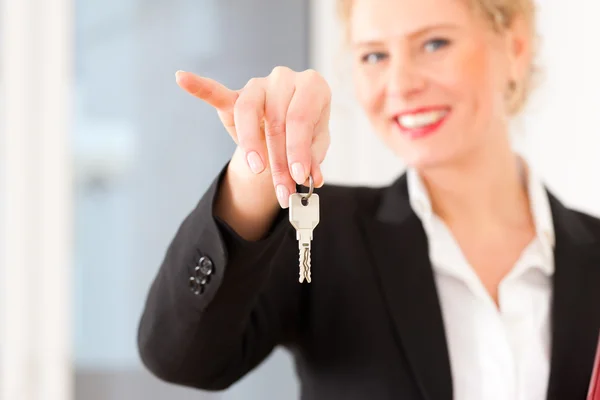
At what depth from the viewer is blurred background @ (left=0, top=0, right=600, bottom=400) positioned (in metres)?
1.40

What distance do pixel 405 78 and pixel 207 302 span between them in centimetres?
44

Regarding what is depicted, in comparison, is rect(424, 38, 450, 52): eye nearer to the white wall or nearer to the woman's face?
the woman's face

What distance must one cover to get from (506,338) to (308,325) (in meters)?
0.26

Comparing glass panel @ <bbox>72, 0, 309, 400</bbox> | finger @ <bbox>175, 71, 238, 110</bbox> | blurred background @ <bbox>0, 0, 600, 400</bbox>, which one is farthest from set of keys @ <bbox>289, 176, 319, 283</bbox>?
glass panel @ <bbox>72, 0, 309, 400</bbox>

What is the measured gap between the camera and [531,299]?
95cm

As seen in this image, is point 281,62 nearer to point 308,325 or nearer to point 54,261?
point 54,261

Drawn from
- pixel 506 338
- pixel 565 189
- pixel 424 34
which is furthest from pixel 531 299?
pixel 565 189

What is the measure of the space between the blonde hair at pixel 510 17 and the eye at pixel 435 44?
7 centimetres

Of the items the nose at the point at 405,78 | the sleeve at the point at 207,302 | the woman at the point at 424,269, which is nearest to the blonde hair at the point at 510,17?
the woman at the point at 424,269

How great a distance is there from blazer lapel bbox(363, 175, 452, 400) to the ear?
0.28 metres

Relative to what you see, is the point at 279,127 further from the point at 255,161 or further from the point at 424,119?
the point at 424,119

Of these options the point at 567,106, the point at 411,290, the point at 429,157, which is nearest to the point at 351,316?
the point at 411,290

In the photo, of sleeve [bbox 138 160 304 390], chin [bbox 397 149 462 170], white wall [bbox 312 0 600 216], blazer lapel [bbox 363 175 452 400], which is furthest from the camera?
white wall [bbox 312 0 600 216]

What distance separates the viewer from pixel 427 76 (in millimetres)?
990
